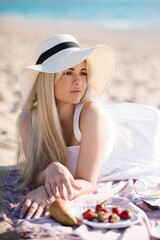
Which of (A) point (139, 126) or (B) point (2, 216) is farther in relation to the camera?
(A) point (139, 126)

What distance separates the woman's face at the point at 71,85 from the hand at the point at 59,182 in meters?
0.68

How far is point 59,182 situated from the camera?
2.16m

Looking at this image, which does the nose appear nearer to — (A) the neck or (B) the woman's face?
(B) the woman's face

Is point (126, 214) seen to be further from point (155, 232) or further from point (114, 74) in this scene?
point (114, 74)

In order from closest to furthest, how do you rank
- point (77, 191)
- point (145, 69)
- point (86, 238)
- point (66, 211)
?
point (86, 238), point (66, 211), point (77, 191), point (145, 69)

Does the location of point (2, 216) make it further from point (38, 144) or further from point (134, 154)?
point (134, 154)

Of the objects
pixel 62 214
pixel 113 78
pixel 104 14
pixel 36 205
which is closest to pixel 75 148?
pixel 36 205

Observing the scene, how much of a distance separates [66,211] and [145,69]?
22.7 feet

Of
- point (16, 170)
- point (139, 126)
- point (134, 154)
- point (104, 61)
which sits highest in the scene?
point (104, 61)

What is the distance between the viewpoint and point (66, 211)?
1986 mm

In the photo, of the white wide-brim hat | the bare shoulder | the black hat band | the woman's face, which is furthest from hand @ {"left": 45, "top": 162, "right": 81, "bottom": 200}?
the black hat band

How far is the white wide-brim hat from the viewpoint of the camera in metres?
2.56

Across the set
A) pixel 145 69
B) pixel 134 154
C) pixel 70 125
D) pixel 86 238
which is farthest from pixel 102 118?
pixel 145 69

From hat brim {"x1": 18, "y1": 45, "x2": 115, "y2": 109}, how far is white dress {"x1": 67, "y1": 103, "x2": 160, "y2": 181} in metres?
0.39
